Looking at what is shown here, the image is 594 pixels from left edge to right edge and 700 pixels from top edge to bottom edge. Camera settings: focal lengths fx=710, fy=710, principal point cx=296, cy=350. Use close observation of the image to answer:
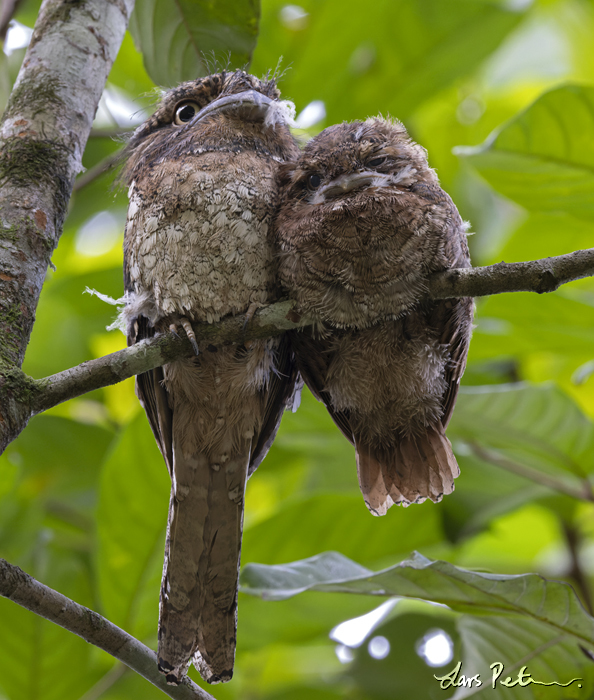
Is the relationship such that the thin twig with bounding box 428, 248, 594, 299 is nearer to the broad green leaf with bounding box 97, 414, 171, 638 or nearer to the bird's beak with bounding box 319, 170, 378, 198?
the bird's beak with bounding box 319, 170, 378, 198

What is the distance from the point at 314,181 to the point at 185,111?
75 centimetres

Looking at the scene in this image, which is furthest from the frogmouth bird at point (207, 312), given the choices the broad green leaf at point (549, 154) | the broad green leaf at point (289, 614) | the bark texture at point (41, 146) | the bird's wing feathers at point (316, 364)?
the broad green leaf at point (549, 154)

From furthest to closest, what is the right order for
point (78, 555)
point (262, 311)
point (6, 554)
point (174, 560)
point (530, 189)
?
point (78, 555) < point (6, 554) < point (530, 189) < point (174, 560) < point (262, 311)

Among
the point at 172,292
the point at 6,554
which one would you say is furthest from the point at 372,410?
the point at 6,554

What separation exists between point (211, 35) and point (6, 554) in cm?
201

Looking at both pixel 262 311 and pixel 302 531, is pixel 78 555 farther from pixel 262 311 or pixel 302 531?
pixel 262 311

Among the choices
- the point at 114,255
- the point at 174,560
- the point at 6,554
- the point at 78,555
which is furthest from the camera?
the point at 114,255

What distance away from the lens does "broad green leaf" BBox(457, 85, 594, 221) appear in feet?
7.59

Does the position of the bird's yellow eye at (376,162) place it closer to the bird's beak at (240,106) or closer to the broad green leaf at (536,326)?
the bird's beak at (240,106)

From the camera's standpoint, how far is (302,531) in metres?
2.71

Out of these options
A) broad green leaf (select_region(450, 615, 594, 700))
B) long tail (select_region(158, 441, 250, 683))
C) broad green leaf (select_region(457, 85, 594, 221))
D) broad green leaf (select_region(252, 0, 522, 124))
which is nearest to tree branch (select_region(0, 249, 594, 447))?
long tail (select_region(158, 441, 250, 683))

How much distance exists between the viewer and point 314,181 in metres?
2.01

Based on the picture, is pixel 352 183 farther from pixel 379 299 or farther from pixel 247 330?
pixel 247 330

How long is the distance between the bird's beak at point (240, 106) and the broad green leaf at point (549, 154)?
676mm
